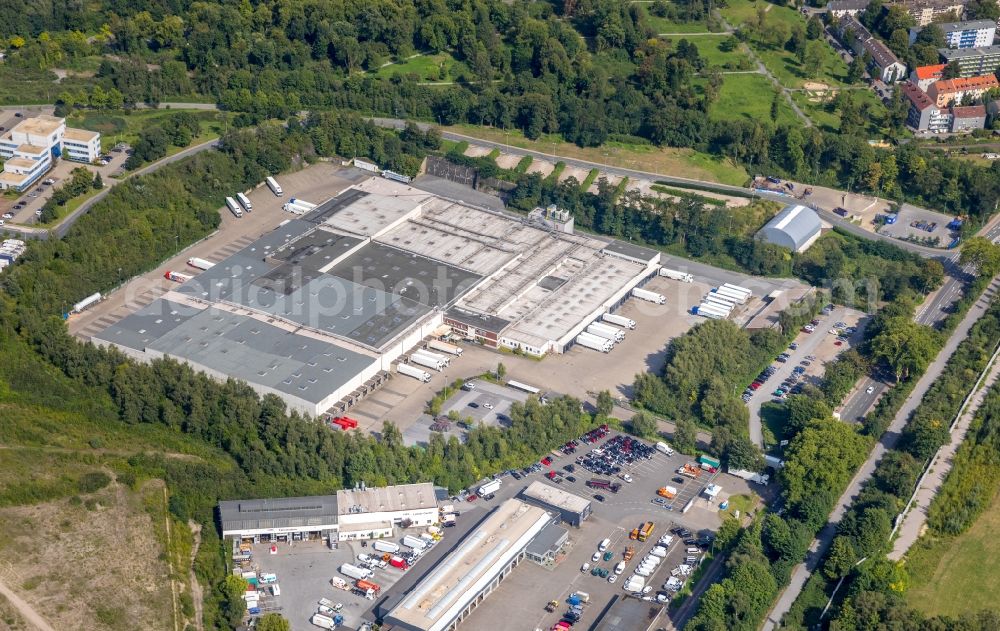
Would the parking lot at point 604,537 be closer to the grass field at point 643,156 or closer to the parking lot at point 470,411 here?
the parking lot at point 470,411

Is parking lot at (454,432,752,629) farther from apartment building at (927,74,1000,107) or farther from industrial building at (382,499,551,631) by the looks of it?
apartment building at (927,74,1000,107)

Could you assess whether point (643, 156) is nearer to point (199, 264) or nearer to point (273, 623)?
point (199, 264)

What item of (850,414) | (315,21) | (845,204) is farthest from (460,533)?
(315,21)

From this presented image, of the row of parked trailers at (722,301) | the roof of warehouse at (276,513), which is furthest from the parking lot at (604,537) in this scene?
the row of parked trailers at (722,301)

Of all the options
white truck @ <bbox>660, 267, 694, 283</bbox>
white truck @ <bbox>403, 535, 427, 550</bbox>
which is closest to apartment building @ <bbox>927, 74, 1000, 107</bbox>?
white truck @ <bbox>660, 267, 694, 283</bbox>

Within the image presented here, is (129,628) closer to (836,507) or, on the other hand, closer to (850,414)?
(836,507)

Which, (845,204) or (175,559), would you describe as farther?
(845,204)
